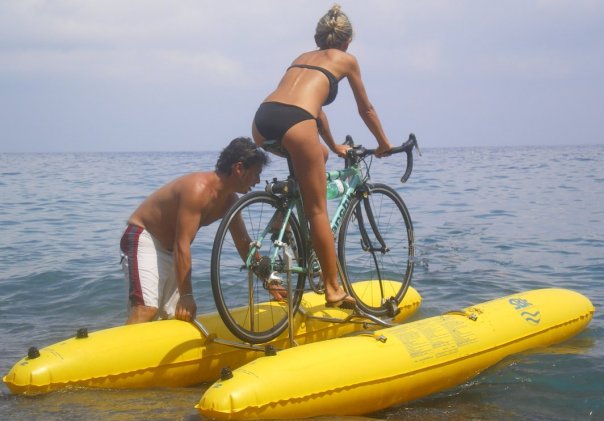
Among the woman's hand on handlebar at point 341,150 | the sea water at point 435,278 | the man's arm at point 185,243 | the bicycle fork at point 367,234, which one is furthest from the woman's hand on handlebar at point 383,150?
the sea water at point 435,278

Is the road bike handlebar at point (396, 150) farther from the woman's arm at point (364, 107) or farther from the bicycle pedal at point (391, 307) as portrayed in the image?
the bicycle pedal at point (391, 307)

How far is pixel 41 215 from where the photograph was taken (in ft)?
57.7

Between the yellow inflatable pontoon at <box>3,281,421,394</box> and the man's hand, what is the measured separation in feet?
0.17

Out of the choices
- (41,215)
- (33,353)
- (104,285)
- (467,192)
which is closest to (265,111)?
(33,353)

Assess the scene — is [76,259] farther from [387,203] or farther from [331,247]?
[331,247]

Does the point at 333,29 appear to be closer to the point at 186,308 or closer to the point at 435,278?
the point at 186,308

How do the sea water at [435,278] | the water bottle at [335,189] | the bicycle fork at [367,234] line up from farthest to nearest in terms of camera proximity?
the bicycle fork at [367,234] → the water bottle at [335,189] → the sea water at [435,278]

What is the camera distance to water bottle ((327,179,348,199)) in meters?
5.89

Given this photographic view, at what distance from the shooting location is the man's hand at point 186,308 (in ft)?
18.1

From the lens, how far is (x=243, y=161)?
5.50 meters

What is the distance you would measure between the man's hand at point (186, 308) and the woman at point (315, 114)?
0.93 meters

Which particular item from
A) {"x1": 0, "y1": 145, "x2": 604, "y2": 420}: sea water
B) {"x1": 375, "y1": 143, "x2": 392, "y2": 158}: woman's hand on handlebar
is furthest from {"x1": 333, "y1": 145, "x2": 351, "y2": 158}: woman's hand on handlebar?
{"x1": 0, "y1": 145, "x2": 604, "y2": 420}: sea water

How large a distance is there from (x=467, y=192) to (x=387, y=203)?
55.2 feet

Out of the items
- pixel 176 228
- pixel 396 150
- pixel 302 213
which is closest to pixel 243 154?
pixel 302 213
